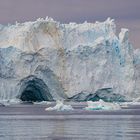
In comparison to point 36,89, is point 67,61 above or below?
above

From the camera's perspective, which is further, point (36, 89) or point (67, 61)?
point (36, 89)

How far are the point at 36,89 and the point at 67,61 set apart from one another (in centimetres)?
466

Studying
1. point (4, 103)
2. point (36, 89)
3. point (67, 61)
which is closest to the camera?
point (4, 103)

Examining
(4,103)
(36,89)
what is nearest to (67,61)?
(36,89)

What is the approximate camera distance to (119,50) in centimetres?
6019

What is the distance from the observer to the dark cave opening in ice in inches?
2351

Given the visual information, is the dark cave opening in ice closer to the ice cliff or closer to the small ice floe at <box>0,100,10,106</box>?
the ice cliff

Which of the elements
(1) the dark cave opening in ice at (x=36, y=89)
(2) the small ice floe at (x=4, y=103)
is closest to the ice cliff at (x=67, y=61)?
(1) the dark cave opening in ice at (x=36, y=89)

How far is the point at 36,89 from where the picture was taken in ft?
207

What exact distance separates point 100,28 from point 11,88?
413 inches

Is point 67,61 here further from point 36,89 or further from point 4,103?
point 4,103

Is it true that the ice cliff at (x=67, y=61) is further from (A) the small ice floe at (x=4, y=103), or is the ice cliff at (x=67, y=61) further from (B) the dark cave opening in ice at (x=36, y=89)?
(A) the small ice floe at (x=4, y=103)

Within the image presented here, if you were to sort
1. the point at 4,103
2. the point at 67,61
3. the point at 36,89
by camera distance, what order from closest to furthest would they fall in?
the point at 4,103 < the point at 67,61 < the point at 36,89

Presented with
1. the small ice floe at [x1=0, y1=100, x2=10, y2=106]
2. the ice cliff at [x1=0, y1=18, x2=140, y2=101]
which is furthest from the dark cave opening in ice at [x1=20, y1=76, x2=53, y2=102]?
the small ice floe at [x1=0, y1=100, x2=10, y2=106]
